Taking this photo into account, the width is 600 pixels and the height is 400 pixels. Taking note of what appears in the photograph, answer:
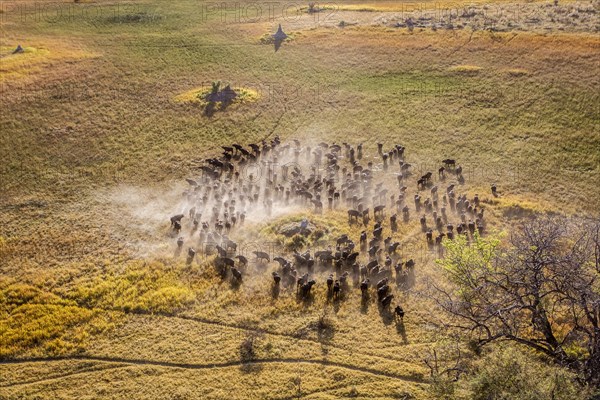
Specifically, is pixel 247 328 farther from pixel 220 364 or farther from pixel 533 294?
pixel 533 294

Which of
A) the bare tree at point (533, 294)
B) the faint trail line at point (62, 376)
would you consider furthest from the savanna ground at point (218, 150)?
the bare tree at point (533, 294)

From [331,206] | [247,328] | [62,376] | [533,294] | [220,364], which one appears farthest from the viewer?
[331,206]

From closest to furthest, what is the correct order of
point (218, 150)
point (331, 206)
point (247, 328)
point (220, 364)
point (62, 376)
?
point (62, 376) → point (220, 364) → point (247, 328) → point (331, 206) → point (218, 150)

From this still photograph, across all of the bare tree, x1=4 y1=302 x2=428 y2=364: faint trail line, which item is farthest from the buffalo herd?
the bare tree

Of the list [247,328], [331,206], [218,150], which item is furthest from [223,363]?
[218,150]

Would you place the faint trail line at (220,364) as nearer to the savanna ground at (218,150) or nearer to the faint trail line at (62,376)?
the savanna ground at (218,150)

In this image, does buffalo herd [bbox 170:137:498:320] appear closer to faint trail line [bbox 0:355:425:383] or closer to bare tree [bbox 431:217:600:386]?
faint trail line [bbox 0:355:425:383]
